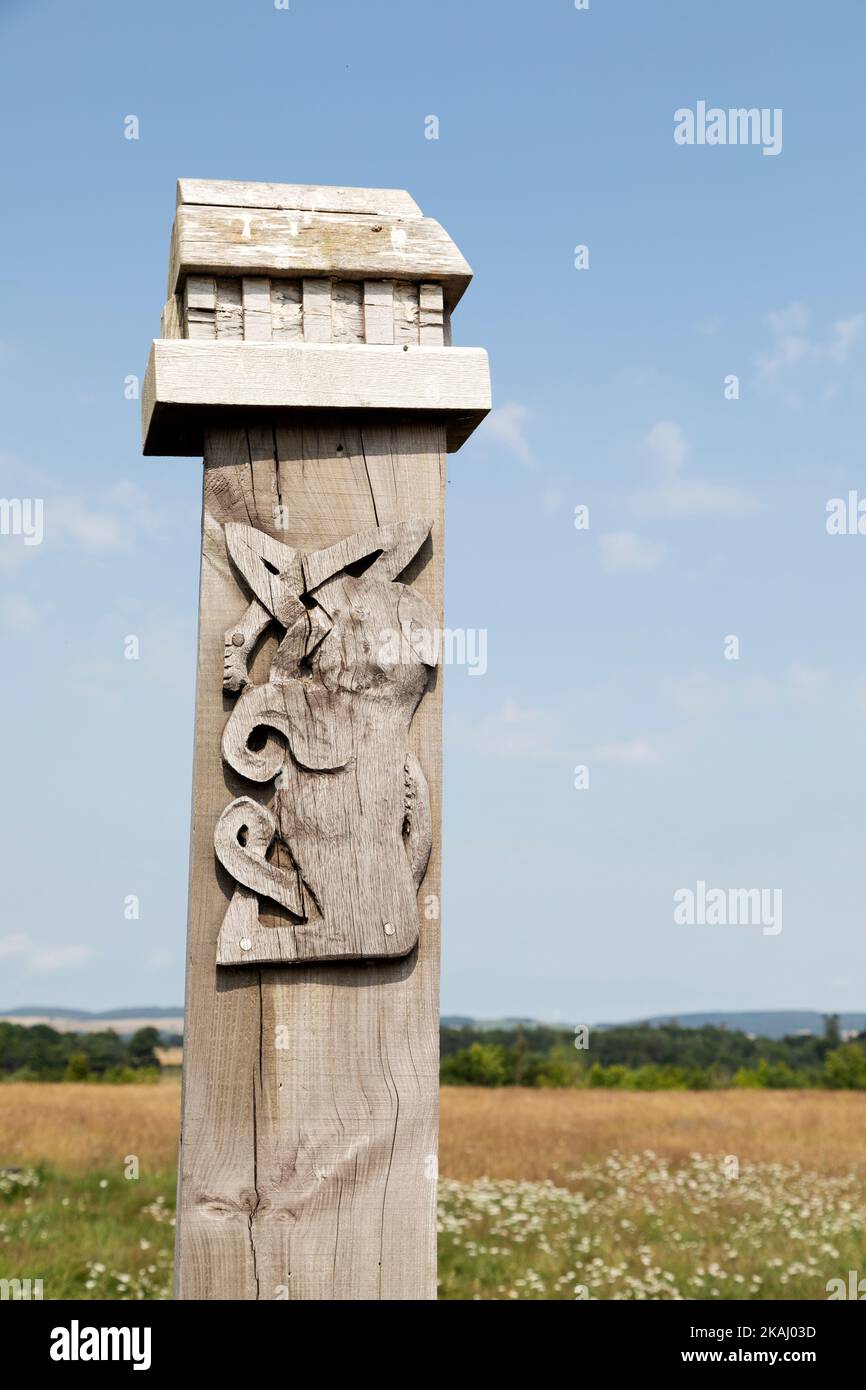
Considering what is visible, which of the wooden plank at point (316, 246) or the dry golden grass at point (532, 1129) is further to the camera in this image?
the dry golden grass at point (532, 1129)

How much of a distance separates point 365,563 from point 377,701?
14.6 inches

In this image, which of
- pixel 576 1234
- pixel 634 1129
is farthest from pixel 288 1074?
pixel 634 1129

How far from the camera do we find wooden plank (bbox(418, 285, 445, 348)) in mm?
3285

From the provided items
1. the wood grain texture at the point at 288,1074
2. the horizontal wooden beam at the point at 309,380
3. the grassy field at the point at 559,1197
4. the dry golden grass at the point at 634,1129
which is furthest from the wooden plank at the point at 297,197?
the dry golden grass at the point at 634,1129

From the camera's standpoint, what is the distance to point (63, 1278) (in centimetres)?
721

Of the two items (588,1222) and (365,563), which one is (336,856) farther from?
(588,1222)

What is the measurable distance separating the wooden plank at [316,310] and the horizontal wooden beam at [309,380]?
2.0 inches

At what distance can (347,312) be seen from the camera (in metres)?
3.28

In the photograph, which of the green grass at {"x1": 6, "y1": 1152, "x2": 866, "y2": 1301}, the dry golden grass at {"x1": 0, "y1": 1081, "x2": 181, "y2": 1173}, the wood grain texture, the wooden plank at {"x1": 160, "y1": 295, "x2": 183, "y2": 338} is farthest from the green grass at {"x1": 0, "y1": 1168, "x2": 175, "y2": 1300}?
the wooden plank at {"x1": 160, "y1": 295, "x2": 183, "y2": 338}

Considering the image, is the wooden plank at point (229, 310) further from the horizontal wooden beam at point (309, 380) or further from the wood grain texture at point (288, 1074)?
the wood grain texture at point (288, 1074)

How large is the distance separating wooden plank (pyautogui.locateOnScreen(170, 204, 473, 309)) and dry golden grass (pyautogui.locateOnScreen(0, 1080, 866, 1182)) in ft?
25.7

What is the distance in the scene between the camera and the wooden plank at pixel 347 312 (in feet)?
10.7

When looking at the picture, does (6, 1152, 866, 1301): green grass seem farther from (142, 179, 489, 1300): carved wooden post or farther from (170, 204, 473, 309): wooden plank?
(170, 204, 473, 309): wooden plank

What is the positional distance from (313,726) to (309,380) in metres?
0.90
